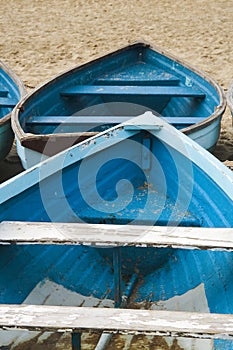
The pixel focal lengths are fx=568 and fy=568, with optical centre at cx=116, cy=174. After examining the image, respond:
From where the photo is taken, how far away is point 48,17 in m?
8.50

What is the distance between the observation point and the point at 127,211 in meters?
3.02

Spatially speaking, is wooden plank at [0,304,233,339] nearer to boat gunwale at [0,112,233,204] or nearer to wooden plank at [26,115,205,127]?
boat gunwale at [0,112,233,204]

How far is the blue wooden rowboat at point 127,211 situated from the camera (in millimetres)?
2623

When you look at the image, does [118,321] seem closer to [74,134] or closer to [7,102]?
[74,134]

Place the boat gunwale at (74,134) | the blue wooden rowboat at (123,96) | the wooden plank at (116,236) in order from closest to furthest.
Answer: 1. the wooden plank at (116,236)
2. the boat gunwale at (74,134)
3. the blue wooden rowboat at (123,96)

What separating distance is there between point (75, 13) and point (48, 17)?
438 millimetres

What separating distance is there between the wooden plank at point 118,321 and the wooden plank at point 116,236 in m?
0.47

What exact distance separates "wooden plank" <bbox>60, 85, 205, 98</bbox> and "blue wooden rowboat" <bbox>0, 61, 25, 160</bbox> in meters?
0.38

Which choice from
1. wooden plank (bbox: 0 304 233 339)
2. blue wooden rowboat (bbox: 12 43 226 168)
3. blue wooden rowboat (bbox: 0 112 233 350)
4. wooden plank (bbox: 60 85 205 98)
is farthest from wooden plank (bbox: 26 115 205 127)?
wooden plank (bbox: 0 304 233 339)

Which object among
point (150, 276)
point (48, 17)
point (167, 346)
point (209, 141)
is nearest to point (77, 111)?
point (209, 141)

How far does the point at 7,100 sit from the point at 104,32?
3.78 metres

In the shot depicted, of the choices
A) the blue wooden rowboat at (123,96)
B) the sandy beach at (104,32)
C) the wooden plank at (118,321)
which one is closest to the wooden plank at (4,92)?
the blue wooden rowboat at (123,96)

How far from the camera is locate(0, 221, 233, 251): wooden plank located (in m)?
2.39

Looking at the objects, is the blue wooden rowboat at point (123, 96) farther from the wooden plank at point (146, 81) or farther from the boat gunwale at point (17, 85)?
the boat gunwale at point (17, 85)
